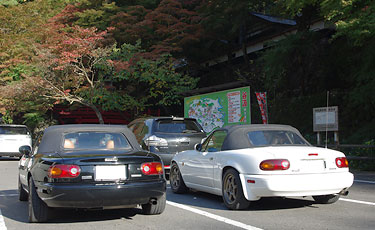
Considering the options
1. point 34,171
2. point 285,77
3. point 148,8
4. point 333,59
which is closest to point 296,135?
point 34,171

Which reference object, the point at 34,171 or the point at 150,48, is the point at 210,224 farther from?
the point at 150,48

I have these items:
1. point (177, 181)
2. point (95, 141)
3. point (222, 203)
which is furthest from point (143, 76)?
point (95, 141)

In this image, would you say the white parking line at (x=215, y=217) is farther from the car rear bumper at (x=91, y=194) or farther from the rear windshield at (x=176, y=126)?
the rear windshield at (x=176, y=126)

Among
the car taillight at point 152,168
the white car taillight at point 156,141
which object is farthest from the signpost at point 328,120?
the car taillight at point 152,168

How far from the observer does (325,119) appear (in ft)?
52.1

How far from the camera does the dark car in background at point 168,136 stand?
37.9 feet

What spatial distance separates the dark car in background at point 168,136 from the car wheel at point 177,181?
1.57 meters

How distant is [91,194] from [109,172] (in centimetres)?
38

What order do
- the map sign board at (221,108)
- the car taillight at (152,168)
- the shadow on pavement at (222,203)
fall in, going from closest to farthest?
the car taillight at (152,168) → the shadow on pavement at (222,203) → the map sign board at (221,108)

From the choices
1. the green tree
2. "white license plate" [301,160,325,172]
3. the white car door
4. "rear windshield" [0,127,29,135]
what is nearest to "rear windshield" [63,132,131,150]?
the white car door

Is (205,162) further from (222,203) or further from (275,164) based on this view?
(275,164)

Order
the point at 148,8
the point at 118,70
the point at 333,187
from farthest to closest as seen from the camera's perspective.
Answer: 1. the point at 148,8
2. the point at 118,70
3. the point at 333,187

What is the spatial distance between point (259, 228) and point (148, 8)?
26286 mm

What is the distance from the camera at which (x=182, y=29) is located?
26938 millimetres
